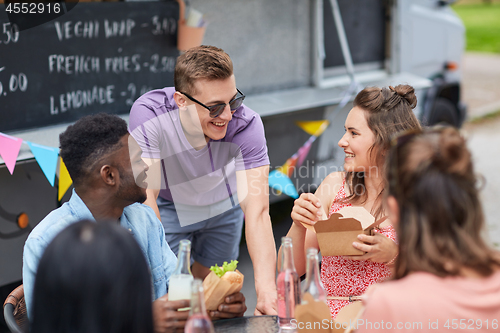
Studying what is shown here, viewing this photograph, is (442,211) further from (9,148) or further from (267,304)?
(9,148)

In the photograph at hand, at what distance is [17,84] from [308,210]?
2.22 meters

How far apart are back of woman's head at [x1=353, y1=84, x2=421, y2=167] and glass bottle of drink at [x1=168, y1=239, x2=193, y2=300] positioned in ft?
3.39

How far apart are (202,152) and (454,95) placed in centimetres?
487

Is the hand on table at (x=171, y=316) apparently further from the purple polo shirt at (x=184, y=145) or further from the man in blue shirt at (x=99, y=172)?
the purple polo shirt at (x=184, y=145)

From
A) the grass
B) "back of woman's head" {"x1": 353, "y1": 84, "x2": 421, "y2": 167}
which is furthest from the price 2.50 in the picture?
the grass

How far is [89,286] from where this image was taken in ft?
3.60

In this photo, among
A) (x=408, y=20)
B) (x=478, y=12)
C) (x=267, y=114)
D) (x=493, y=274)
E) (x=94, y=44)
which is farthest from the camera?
(x=478, y=12)

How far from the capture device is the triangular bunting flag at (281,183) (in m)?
4.09

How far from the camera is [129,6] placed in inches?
145

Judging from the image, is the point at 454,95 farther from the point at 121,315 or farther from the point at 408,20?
the point at 121,315

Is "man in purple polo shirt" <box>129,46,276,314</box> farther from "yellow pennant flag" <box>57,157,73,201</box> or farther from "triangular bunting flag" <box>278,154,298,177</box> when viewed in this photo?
"triangular bunting flag" <box>278,154,298,177</box>

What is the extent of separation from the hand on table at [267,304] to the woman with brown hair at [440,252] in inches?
32.7

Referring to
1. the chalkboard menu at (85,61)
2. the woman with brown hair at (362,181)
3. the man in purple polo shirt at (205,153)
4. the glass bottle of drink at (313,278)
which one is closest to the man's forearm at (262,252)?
the man in purple polo shirt at (205,153)

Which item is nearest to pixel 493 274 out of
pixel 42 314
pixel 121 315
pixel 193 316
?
pixel 193 316
